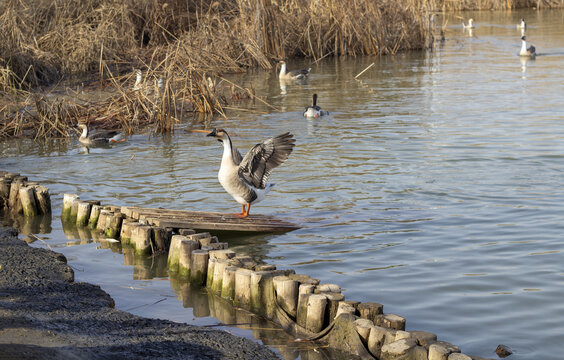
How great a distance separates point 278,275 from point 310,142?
28.9 ft

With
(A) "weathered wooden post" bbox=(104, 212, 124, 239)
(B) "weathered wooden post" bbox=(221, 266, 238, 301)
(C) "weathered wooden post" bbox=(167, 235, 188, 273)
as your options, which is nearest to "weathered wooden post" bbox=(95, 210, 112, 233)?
(A) "weathered wooden post" bbox=(104, 212, 124, 239)

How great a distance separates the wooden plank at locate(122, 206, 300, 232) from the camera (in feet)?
28.9

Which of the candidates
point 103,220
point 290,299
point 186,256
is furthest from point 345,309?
point 103,220

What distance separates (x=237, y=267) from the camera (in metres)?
6.98

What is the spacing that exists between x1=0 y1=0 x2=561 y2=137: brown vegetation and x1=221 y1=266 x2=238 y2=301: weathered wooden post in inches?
416

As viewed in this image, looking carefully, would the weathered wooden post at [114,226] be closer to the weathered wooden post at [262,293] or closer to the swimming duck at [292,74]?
the weathered wooden post at [262,293]

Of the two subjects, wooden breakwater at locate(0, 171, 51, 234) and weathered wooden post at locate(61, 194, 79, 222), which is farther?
wooden breakwater at locate(0, 171, 51, 234)

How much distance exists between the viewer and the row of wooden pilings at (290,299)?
535 cm

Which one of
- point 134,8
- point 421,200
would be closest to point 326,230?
point 421,200

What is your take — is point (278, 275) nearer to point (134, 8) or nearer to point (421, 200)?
point (421, 200)

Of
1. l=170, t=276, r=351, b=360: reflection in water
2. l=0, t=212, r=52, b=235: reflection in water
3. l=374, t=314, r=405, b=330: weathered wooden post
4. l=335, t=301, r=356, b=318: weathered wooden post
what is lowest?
l=170, t=276, r=351, b=360: reflection in water

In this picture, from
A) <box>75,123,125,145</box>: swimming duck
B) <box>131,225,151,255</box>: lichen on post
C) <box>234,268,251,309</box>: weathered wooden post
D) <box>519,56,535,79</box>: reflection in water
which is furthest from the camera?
<box>519,56,535,79</box>: reflection in water

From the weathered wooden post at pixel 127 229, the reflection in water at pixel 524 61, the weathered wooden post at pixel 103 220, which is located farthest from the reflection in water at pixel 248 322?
the reflection in water at pixel 524 61

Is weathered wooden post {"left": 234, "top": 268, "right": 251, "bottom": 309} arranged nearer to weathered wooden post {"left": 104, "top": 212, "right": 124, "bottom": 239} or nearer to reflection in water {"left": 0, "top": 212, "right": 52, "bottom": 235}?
weathered wooden post {"left": 104, "top": 212, "right": 124, "bottom": 239}
